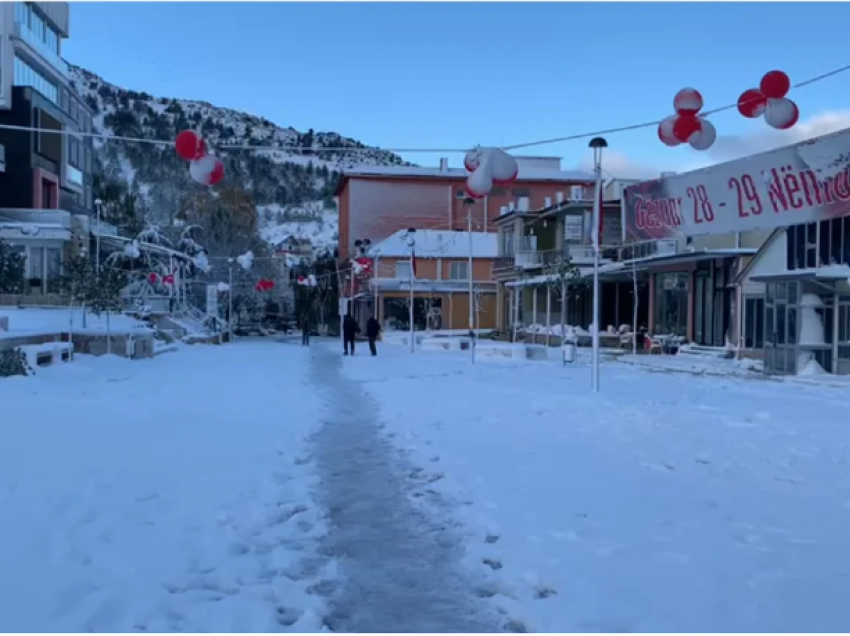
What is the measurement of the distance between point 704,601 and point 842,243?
20.1m

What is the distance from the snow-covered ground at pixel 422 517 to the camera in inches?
195

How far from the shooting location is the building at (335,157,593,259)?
66.1 metres

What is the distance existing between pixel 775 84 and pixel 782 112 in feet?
1.29

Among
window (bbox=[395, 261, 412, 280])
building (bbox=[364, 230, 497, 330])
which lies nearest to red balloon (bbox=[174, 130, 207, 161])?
building (bbox=[364, 230, 497, 330])

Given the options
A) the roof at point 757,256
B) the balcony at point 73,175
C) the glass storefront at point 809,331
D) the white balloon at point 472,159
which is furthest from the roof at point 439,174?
the white balloon at point 472,159

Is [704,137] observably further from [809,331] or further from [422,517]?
[809,331]

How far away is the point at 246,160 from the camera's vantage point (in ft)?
536

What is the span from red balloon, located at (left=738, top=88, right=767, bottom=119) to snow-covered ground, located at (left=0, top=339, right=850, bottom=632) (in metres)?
4.29

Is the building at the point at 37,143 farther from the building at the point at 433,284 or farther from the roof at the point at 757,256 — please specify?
the roof at the point at 757,256

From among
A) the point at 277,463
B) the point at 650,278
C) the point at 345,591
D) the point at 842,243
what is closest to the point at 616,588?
Result: the point at 345,591

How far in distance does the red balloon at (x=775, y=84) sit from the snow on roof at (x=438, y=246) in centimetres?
4282

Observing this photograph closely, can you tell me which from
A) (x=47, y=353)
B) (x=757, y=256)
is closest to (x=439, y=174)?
(x=757, y=256)

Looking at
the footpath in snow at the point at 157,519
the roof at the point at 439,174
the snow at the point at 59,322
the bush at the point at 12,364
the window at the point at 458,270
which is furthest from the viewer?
the roof at the point at 439,174

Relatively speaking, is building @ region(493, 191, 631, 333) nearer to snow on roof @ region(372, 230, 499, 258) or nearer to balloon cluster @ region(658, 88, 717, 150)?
snow on roof @ region(372, 230, 499, 258)
